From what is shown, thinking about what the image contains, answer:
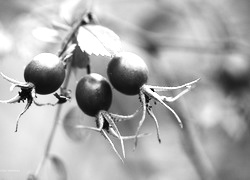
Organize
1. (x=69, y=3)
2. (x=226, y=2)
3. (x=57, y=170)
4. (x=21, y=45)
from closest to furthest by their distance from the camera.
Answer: (x=57, y=170), (x=69, y=3), (x=21, y=45), (x=226, y=2)

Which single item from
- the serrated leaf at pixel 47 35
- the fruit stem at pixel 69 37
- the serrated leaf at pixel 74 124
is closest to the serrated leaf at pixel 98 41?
the fruit stem at pixel 69 37

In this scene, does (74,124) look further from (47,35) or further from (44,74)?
(44,74)

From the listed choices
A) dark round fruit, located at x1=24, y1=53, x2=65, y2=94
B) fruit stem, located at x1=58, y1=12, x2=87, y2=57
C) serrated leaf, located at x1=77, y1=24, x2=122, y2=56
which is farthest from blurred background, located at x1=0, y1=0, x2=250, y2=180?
dark round fruit, located at x1=24, y1=53, x2=65, y2=94

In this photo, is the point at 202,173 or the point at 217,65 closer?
the point at 202,173

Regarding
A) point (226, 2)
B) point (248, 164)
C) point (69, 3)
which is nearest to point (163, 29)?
point (226, 2)

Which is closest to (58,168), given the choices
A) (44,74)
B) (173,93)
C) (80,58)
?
(80,58)

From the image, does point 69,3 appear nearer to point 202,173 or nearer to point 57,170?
point 57,170
